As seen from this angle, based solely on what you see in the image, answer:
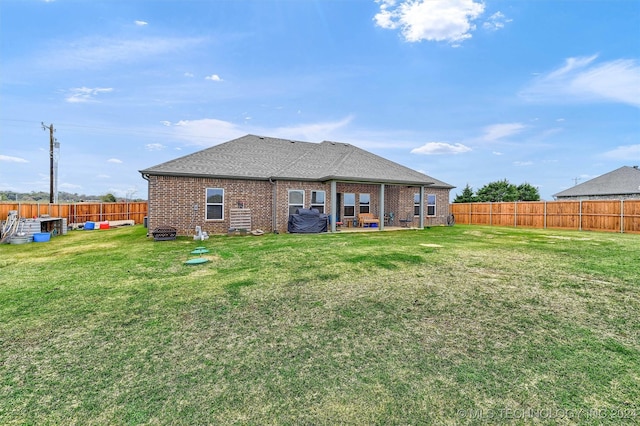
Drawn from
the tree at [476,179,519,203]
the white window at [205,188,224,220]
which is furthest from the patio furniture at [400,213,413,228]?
the tree at [476,179,519,203]

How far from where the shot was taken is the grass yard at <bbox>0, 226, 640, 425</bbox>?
225 cm

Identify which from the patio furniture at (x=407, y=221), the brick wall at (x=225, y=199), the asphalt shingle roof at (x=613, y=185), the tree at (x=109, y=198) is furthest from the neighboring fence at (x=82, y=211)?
the asphalt shingle roof at (x=613, y=185)

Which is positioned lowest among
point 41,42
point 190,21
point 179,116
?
point 179,116

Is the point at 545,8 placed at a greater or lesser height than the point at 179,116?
greater

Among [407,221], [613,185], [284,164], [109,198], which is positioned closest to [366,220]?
[407,221]

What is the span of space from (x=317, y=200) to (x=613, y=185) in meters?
31.0

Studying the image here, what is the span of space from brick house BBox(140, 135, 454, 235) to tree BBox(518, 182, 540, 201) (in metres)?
20.6

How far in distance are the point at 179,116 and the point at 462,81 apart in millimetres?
18398

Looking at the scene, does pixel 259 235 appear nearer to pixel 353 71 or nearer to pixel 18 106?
pixel 353 71

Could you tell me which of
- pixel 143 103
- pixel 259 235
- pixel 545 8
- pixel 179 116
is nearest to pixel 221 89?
pixel 179 116

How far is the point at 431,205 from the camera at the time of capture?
20.5 metres

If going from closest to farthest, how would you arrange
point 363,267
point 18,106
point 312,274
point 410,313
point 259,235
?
point 410,313 → point 312,274 → point 363,267 → point 259,235 → point 18,106

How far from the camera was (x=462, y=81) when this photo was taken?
688 inches

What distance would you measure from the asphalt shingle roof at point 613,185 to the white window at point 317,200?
28872 millimetres
